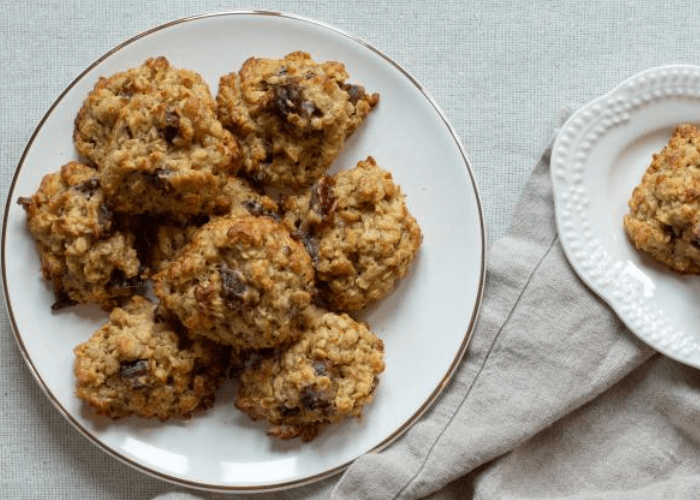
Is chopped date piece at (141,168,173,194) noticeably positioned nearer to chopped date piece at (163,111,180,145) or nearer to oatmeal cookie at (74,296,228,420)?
chopped date piece at (163,111,180,145)

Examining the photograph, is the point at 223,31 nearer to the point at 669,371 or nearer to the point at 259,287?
the point at 259,287

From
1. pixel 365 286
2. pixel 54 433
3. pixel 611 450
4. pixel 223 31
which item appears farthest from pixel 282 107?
pixel 611 450

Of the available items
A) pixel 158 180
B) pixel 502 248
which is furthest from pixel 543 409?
pixel 158 180

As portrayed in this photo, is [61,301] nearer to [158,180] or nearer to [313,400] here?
[158,180]

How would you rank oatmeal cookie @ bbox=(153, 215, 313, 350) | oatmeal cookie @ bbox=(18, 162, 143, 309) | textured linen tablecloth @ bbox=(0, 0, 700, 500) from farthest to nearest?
textured linen tablecloth @ bbox=(0, 0, 700, 500) < oatmeal cookie @ bbox=(18, 162, 143, 309) < oatmeal cookie @ bbox=(153, 215, 313, 350)

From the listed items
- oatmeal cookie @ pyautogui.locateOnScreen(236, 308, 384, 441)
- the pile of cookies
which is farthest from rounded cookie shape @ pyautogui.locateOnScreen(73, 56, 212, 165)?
oatmeal cookie @ pyautogui.locateOnScreen(236, 308, 384, 441)

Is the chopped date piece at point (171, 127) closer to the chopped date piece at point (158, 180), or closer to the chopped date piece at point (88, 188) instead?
the chopped date piece at point (158, 180)
